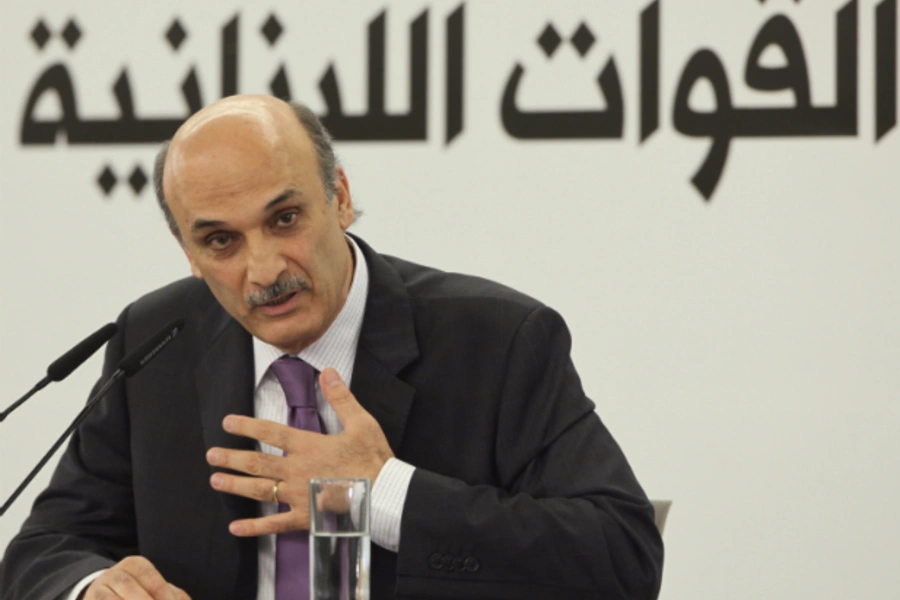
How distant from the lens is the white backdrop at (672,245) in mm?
3623

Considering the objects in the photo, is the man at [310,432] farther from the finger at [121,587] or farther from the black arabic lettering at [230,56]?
the black arabic lettering at [230,56]

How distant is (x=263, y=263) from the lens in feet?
6.25

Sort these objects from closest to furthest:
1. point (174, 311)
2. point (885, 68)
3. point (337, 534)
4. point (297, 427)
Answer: point (337, 534) < point (297, 427) < point (174, 311) < point (885, 68)

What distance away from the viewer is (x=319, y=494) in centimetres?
136

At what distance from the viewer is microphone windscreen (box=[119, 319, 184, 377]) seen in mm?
1713

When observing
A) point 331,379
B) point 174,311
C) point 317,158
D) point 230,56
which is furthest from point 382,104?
point 331,379

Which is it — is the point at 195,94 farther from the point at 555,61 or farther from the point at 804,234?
the point at 804,234

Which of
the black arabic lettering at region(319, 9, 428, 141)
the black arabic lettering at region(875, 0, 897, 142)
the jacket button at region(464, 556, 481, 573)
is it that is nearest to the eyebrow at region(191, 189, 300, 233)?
the jacket button at region(464, 556, 481, 573)

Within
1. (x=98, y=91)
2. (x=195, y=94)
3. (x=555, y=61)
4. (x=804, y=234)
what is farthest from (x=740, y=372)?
(x=98, y=91)

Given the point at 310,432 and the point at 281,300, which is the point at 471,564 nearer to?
the point at 310,432

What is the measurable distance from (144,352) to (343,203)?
0.56m

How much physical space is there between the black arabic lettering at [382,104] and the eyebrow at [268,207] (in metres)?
2.06

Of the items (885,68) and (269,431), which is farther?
(885,68)

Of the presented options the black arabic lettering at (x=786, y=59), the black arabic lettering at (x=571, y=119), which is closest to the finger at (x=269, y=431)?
the black arabic lettering at (x=571, y=119)
